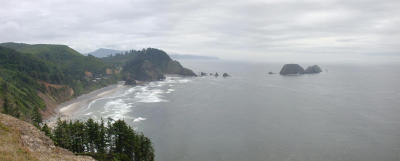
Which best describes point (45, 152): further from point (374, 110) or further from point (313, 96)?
point (313, 96)

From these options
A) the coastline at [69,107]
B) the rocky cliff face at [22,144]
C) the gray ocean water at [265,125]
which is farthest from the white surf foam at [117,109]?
the rocky cliff face at [22,144]

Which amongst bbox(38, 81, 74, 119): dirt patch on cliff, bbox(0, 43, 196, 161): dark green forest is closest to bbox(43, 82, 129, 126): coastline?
bbox(38, 81, 74, 119): dirt patch on cliff

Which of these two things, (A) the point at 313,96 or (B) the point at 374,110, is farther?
(A) the point at 313,96

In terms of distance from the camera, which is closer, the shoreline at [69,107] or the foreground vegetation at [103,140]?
the foreground vegetation at [103,140]

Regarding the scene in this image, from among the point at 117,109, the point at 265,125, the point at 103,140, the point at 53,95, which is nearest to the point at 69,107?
the point at 53,95

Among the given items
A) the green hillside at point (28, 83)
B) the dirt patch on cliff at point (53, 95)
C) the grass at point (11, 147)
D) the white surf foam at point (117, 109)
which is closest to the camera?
the grass at point (11, 147)

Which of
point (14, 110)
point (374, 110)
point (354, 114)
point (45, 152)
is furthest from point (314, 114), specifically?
point (14, 110)

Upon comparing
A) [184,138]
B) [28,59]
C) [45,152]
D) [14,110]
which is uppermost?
[28,59]

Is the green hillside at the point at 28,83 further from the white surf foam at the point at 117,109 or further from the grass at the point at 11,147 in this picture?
the grass at the point at 11,147
